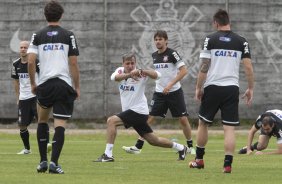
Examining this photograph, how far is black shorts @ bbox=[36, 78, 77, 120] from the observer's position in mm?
12664

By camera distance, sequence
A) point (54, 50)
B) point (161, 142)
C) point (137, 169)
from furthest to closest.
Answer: point (161, 142) → point (137, 169) → point (54, 50)

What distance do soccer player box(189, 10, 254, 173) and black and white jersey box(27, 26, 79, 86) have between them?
1.90 meters

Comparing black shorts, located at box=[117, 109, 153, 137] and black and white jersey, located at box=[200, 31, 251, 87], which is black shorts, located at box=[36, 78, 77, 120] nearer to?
black and white jersey, located at box=[200, 31, 251, 87]

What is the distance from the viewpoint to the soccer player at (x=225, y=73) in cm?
1334

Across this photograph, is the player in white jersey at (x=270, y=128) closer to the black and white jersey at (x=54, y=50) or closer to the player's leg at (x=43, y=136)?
the player's leg at (x=43, y=136)

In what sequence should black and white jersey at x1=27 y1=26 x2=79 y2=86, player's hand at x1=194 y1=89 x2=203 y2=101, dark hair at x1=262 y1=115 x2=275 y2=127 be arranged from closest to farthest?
1. black and white jersey at x1=27 y1=26 x2=79 y2=86
2. player's hand at x1=194 y1=89 x2=203 y2=101
3. dark hair at x1=262 y1=115 x2=275 y2=127

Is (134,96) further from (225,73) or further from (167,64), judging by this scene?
(225,73)

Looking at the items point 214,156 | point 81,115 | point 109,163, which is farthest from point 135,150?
point 81,115

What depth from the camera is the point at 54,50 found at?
12641mm

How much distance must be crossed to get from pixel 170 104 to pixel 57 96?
6.88 metres

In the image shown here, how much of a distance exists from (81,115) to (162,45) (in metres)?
11.6

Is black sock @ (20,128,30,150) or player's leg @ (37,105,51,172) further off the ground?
player's leg @ (37,105,51,172)

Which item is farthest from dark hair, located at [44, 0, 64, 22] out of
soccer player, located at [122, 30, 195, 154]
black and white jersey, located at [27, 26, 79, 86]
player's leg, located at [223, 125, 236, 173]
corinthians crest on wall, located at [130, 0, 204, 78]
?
corinthians crest on wall, located at [130, 0, 204, 78]

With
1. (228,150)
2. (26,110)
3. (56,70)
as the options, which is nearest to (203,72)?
(228,150)
